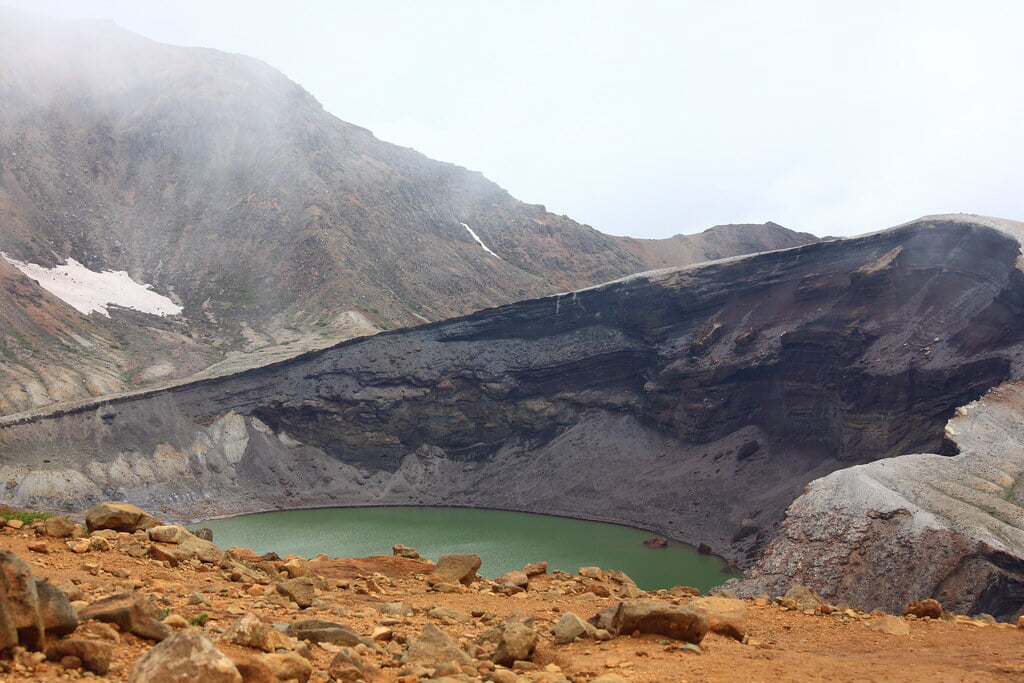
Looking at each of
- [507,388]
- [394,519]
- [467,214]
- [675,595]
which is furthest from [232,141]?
[675,595]

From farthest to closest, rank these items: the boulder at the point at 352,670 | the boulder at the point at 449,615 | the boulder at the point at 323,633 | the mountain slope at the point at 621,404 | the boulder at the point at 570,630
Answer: the mountain slope at the point at 621,404, the boulder at the point at 449,615, the boulder at the point at 570,630, the boulder at the point at 323,633, the boulder at the point at 352,670

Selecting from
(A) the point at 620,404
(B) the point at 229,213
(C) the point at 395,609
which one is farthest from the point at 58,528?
(B) the point at 229,213

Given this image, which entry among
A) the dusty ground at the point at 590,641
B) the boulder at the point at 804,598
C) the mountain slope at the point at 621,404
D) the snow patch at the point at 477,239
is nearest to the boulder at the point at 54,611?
the dusty ground at the point at 590,641

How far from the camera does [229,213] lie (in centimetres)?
11962

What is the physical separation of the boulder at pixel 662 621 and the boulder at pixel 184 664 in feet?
20.1

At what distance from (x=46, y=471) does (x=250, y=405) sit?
751 inches

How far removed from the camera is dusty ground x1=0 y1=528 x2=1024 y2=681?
8766 mm

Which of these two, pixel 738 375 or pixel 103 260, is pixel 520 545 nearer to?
pixel 738 375

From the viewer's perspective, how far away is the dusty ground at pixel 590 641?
877 centimetres

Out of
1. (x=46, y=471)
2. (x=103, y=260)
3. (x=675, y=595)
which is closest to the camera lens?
(x=675, y=595)

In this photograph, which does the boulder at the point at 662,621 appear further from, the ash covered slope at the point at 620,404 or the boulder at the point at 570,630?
the ash covered slope at the point at 620,404

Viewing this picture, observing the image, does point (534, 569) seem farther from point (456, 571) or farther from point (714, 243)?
point (714, 243)

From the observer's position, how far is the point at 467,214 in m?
137

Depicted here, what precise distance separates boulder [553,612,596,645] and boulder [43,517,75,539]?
7.68 metres
